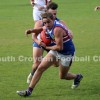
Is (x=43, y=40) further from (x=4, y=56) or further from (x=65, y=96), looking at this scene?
(x=4, y=56)

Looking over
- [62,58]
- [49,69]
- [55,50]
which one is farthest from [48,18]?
[49,69]

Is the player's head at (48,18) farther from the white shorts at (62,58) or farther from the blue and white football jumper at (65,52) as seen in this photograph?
the white shorts at (62,58)

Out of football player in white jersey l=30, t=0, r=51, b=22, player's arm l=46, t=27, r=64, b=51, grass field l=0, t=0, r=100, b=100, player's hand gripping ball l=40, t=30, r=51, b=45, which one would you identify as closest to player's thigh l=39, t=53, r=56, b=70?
player's arm l=46, t=27, r=64, b=51

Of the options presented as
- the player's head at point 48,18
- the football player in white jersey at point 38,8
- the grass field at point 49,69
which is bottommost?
the grass field at point 49,69

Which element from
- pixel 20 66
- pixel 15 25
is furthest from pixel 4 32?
pixel 20 66

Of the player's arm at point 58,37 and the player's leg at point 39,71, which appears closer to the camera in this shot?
the player's arm at point 58,37

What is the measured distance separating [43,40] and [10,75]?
2151 mm

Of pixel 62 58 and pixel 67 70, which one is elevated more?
pixel 62 58

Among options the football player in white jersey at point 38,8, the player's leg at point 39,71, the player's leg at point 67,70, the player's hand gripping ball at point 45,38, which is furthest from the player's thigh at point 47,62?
the football player in white jersey at point 38,8

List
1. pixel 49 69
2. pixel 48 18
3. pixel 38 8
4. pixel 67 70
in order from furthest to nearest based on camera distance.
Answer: pixel 49 69
pixel 38 8
pixel 67 70
pixel 48 18

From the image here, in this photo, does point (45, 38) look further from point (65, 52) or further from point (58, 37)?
point (58, 37)

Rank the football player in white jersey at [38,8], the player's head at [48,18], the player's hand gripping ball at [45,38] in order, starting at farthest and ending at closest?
the football player in white jersey at [38,8] < the player's hand gripping ball at [45,38] < the player's head at [48,18]

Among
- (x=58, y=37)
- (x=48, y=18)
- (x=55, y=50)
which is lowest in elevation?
(x=55, y=50)

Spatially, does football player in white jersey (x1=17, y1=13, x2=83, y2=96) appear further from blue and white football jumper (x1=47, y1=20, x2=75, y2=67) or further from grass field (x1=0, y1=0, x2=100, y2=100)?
grass field (x1=0, y1=0, x2=100, y2=100)
